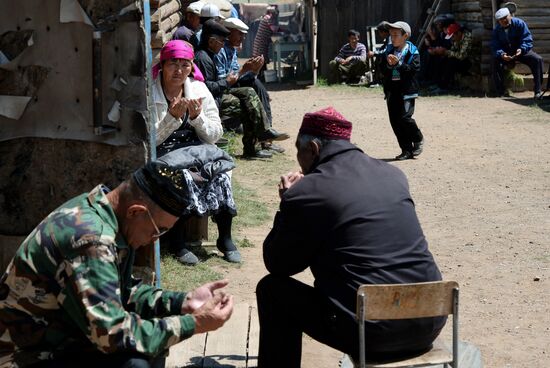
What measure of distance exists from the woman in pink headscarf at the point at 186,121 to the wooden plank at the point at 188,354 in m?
1.49

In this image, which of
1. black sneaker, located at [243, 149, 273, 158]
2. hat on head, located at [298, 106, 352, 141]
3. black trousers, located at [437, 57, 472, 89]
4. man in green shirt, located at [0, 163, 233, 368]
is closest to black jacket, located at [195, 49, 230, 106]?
black sneaker, located at [243, 149, 273, 158]

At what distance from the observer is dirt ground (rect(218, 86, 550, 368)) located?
20.8ft

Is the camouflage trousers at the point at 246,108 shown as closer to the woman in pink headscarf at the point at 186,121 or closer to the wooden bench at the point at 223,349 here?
the woman in pink headscarf at the point at 186,121

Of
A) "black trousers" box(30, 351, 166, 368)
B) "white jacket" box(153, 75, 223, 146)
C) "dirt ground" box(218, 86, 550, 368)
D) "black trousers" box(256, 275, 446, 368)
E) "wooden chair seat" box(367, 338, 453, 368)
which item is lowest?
"dirt ground" box(218, 86, 550, 368)

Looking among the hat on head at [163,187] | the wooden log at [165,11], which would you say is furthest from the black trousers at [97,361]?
the wooden log at [165,11]

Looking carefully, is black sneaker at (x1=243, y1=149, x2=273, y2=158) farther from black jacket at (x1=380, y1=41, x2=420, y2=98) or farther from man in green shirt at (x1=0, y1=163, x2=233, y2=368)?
man in green shirt at (x1=0, y1=163, x2=233, y2=368)

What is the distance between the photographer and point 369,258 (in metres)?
4.41

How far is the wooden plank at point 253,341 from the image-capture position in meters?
5.32

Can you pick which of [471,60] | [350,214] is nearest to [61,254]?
[350,214]

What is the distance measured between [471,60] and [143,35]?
15560 mm

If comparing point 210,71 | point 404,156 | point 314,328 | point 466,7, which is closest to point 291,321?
point 314,328

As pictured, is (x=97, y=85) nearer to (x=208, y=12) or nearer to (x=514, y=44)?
(x=208, y=12)

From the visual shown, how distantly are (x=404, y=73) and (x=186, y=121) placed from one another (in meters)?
5.23

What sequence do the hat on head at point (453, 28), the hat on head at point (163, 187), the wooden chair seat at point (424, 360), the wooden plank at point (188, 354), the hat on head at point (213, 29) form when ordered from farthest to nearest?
the hat on head at point (453, 28)
the hat on head at point (213, 29)
the wooden plank at point (188, 354)
the wooden chair seat at point (424, 360)
the hat on head at point (163, 187)
